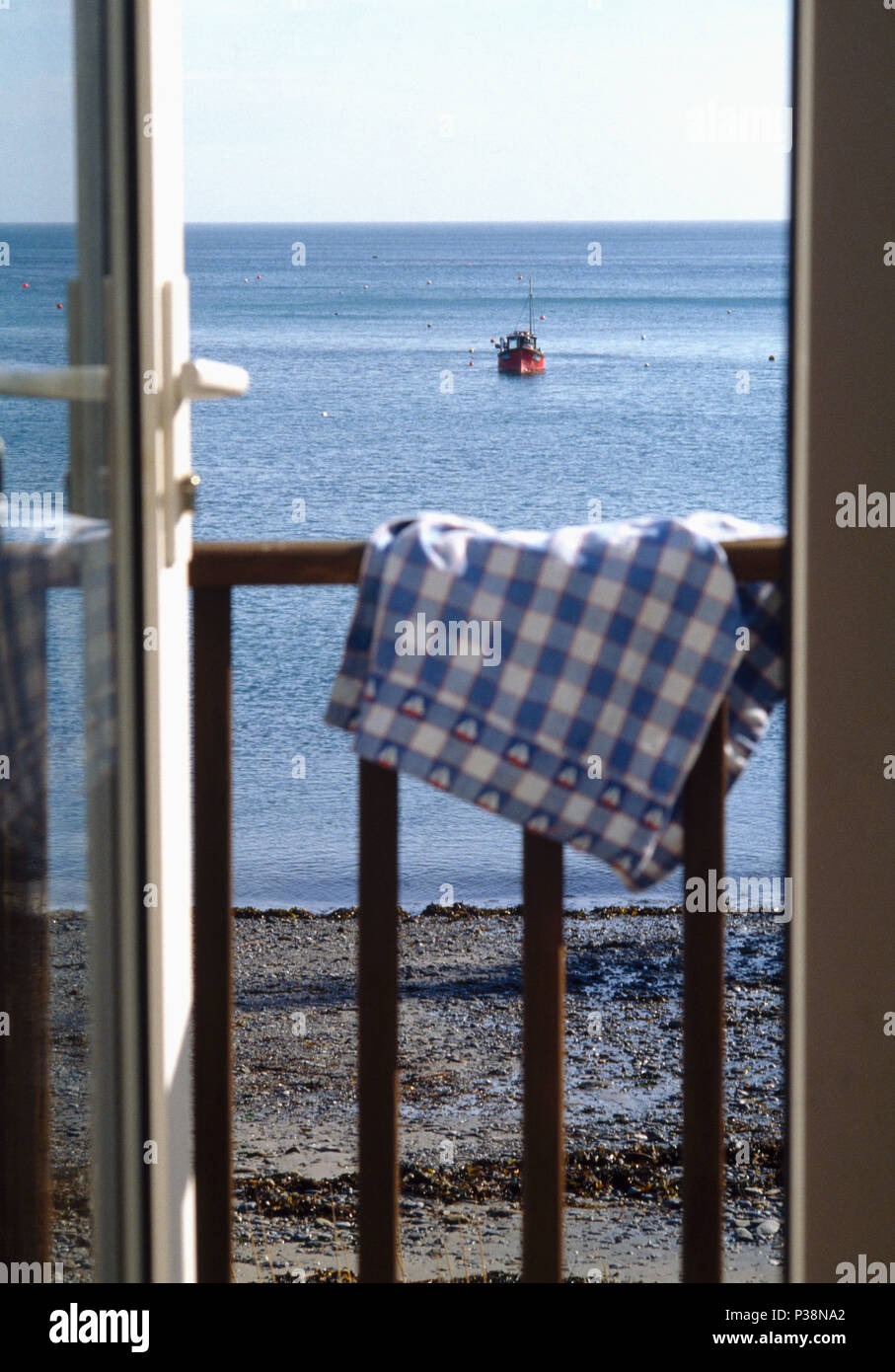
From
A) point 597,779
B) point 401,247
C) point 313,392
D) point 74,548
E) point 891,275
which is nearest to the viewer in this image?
point 74,548

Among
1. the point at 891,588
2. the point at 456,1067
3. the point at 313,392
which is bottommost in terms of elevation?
the point at 456,1067

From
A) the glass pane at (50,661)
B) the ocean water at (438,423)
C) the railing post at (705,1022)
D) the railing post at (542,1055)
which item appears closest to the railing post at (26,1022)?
the glass pane at (50,661)

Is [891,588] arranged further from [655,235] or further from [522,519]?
[655,235]

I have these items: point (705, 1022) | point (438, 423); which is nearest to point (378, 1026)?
point (705, 1022)

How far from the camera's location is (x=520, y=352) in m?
23.8

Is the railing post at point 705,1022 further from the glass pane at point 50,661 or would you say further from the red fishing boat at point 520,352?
the red fishing boat at point 520,352

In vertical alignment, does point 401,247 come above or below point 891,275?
above

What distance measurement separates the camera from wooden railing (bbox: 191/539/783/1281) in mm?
1312

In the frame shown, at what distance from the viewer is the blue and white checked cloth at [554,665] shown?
123 centimetres

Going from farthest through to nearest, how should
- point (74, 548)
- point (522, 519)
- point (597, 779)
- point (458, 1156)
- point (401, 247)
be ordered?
point (401, 247) < point (522, 519) < point (458, 1156) < point (597, 779) < point (74, 548)

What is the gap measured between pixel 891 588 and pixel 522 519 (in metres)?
18.8

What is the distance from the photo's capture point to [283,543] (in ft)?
4.15

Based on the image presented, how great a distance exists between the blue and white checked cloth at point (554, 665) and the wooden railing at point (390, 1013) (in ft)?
0.26

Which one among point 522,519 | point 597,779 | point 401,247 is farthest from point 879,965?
point 401,247
